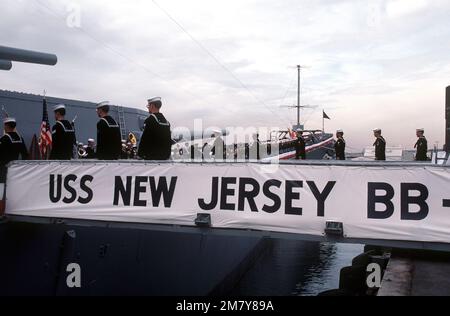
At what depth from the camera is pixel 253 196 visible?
6594 mm

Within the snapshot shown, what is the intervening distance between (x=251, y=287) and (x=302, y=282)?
3.79 meters

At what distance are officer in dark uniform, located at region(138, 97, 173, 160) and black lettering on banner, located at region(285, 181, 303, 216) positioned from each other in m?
2.67

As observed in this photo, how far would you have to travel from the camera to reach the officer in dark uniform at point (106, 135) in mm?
8391

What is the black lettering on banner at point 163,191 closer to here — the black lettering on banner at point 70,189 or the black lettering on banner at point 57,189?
the black lettering on banner at point 70,189

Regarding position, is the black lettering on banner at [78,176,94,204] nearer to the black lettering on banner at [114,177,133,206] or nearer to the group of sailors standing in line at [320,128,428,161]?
the black lettering on banner at [114,177,133,206]

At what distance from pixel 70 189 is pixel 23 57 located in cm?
1366

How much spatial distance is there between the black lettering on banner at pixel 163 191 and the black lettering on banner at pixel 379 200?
2897 millimetres

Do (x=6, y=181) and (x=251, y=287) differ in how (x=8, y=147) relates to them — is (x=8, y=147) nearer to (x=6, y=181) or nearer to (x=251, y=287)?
(x=6, y=181)

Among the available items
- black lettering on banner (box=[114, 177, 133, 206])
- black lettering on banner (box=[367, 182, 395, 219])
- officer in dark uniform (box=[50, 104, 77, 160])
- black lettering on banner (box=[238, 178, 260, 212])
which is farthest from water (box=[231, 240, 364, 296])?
black lettering on banner (box=[367, 182, 395, 219])

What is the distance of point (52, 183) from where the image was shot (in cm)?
778

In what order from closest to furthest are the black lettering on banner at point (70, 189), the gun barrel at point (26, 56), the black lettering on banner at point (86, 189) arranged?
the black lettering on banner at point (86, 189)
the black lettering on banner at point (70, 189)
the gun barrel at point (26, 56)

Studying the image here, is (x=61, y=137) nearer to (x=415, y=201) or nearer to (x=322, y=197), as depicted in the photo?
(x=322, y=197)

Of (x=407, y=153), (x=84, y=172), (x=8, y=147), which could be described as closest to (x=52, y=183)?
(x=84, y=172)

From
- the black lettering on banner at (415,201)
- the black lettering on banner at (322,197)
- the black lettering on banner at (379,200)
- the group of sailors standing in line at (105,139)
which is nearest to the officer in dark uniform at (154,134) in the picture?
the group of sailors standing in line at (105,139)
